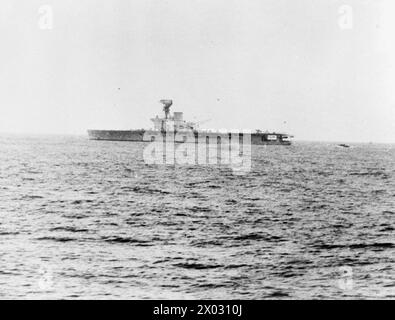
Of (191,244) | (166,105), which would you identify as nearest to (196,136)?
(166,105)

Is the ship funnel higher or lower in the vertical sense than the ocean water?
higher

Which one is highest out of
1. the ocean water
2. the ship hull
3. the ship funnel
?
the ship funnel

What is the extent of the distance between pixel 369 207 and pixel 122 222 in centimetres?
1531

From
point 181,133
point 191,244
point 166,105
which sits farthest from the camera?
point 166,105

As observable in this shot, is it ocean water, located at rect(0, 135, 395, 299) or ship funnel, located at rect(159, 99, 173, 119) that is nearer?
ocean water, located at rect(0, 135, 395, 299)

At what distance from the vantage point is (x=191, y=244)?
17.8 m

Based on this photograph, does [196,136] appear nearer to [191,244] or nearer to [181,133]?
[181,133]

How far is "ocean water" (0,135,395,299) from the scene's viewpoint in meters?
12.8

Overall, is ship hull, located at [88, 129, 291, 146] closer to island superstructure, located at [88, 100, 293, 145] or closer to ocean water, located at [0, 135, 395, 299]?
island superstructure, located at [88, 100, 293, 145]

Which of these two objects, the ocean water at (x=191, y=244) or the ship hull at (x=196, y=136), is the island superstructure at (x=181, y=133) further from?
the ocean water at (x=191, y=244)

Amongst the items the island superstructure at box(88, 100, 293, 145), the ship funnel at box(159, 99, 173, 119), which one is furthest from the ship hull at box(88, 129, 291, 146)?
the ship funnel at box(159, 99, 173, 119)

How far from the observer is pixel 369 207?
28.4m

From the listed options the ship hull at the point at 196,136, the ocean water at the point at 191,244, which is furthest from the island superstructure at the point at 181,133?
the ocean water at the point at 191,244
